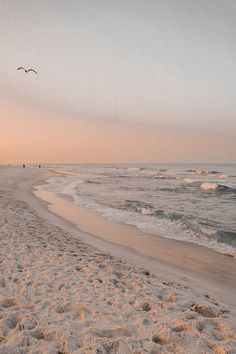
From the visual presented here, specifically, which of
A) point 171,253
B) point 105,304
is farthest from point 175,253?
point 105,304

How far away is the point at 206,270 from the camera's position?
919 centimetres

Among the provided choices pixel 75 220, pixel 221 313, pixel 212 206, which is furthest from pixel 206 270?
pixel 212 206

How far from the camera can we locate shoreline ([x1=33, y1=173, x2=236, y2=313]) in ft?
27.2

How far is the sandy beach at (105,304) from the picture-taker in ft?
14.6

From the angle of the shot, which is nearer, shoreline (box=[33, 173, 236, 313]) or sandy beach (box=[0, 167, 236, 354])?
sandy beach (box=[0, 167, 236, 354])

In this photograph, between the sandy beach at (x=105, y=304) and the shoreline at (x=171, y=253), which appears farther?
the shoreline at (x=171, y=253)

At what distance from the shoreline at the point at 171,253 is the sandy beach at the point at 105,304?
0.08 metres

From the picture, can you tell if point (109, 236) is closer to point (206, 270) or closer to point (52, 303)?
point (206, 270)

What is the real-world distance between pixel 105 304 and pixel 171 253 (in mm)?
5791

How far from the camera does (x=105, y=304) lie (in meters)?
5.72

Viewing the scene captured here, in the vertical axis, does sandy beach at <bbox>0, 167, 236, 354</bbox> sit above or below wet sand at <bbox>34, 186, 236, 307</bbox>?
above

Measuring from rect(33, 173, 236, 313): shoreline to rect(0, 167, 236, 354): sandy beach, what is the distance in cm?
8

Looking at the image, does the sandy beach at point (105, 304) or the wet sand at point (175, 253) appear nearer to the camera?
the sandy beach at point (105, 304)

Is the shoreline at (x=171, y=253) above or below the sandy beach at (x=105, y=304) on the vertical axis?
below
